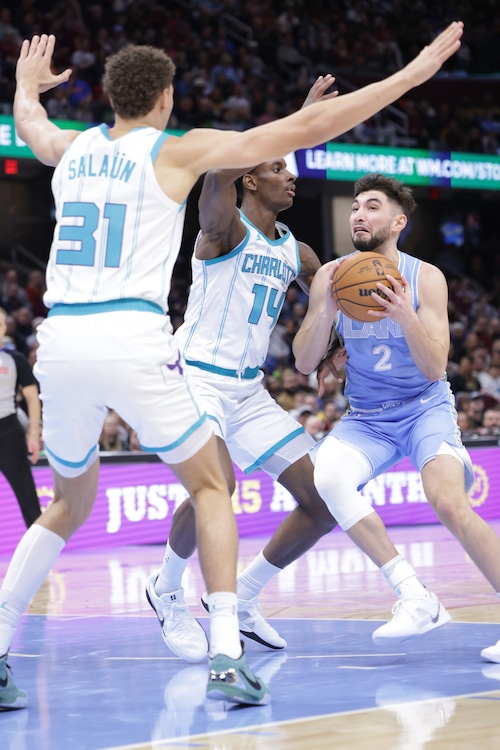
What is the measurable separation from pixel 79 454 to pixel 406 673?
1.57m

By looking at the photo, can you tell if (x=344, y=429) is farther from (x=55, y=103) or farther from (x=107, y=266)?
(x=55, y=103)

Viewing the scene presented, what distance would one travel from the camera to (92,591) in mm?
7449

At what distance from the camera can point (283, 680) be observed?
416 centimetres

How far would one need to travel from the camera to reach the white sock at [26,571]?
153 inches

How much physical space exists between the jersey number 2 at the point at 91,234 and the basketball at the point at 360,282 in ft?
4.40

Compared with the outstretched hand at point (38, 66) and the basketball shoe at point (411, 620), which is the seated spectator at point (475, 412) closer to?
the basketball shoe at point (411, 620)

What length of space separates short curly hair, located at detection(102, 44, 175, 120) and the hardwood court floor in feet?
6.87

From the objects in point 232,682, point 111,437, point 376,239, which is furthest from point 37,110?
point 111,437

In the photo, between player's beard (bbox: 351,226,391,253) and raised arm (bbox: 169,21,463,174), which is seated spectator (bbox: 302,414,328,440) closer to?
player's beard (bbox: 351,226,391,253)

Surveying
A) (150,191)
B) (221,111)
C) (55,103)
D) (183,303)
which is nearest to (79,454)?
(150,191)

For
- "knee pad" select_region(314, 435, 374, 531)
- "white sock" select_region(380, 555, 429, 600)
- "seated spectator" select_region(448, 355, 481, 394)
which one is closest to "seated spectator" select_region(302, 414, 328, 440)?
"seated spectator" select_region(448, 355, 481, 394)

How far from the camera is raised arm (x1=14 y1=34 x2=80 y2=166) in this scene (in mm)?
4008

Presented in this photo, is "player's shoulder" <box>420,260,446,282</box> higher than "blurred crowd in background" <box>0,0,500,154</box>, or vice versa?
"blurred crowd in background" <box>0,0,500,154</box>

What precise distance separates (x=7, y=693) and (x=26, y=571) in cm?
43
